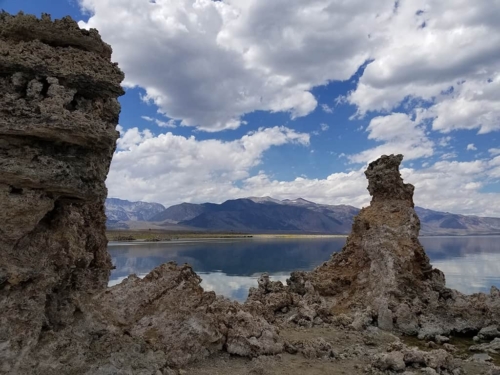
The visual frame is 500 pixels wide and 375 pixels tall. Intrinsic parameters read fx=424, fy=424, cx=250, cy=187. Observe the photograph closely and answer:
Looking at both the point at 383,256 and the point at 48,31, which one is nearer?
the point at 48,31

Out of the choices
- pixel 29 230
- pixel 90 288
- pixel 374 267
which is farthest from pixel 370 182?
pixel 29 230

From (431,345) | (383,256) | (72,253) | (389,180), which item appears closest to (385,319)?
(431,345)

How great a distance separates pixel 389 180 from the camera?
2191 centimetres

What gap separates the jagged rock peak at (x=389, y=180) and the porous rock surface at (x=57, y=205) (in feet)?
49.5

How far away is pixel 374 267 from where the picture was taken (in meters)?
20.0

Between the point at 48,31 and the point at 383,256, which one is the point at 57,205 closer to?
the point at 48,31

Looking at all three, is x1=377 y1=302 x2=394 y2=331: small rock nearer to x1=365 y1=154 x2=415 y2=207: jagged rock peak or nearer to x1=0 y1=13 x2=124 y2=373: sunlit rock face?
x1=365 y1=154 x2=415 y2=207: jagged rock peak

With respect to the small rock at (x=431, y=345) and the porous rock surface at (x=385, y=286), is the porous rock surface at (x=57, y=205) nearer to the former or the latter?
the small rock at (x=431, y=345)

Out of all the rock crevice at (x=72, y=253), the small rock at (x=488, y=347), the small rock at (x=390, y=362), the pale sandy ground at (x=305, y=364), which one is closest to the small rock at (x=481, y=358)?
the pale sandy ground at (x=305, y=364)

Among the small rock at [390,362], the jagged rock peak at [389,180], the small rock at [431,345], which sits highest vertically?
the jagged rock peak at [389,180]

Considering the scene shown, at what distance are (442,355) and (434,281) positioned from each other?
26.3 ft

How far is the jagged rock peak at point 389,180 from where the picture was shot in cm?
2191

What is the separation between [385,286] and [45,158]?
50.3ft

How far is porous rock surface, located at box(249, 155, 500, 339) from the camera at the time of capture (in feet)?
57.1
